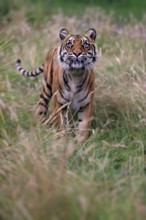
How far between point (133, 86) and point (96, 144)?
1.81m

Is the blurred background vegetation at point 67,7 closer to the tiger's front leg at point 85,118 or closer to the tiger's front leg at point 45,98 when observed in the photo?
the tiger's front leg at point 45,98

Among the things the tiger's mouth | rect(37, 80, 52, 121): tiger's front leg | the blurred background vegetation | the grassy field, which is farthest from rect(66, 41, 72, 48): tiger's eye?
the blurred background vegetation

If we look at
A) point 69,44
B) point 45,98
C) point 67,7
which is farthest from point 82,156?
point 67,7

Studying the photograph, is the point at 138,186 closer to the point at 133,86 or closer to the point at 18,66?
the point at 133,86

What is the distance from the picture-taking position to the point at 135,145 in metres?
7.91

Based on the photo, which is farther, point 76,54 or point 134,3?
point 134,3

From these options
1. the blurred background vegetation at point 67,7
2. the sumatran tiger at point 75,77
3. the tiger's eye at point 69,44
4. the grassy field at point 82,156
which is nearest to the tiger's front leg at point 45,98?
Result: the grassy field at point 82,156

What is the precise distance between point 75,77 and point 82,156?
5.94ft

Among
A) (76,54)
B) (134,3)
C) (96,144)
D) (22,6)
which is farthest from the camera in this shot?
(134,3)

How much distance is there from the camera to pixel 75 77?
8688 mm

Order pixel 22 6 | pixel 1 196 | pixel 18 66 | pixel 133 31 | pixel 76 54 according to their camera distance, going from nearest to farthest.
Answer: pixel 1 196, pixel 76 54, pixel 18 66, pixel 133 31, pixel 22 6

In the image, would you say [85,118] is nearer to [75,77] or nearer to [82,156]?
[75,77]

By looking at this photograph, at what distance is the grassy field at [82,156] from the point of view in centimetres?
548

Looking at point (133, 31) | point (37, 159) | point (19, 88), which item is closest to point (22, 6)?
point (133, 31)
